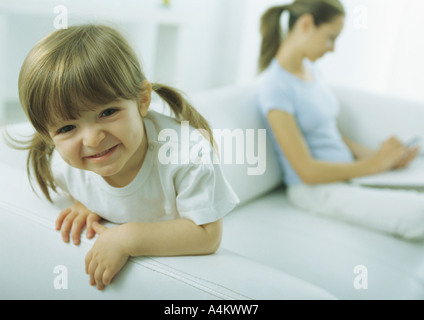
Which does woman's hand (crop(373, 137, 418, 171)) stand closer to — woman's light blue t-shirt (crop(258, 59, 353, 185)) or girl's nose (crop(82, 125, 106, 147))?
woman's light blue t-shirt (crop(258, 59, 353, 185))

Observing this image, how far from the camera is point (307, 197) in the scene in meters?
1.42

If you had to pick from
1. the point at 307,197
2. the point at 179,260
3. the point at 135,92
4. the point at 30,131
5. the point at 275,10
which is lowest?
the point at 307,197

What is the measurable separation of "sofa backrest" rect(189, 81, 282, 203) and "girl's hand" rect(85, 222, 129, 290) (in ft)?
1.76

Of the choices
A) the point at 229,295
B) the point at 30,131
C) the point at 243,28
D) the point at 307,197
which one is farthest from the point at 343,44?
the point at 229,295

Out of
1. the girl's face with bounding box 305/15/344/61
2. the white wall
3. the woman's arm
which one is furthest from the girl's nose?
the woman's arm

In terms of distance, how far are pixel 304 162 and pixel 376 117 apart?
48 centimetres

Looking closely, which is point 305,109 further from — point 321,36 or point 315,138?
point 321,36

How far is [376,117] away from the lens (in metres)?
1.73

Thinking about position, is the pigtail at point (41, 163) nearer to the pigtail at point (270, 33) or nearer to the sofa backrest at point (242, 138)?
the sofa backrest at point (242, 138)

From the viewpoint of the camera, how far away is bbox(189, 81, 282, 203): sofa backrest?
51.0 inches

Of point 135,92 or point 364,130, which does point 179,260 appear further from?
point 364,130

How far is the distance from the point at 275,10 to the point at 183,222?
3.28 ft

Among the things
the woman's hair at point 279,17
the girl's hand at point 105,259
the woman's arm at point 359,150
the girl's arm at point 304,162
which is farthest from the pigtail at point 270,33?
the girl's hand at point 105,259

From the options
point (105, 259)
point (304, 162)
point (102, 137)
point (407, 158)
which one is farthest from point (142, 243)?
point (407, 158)
